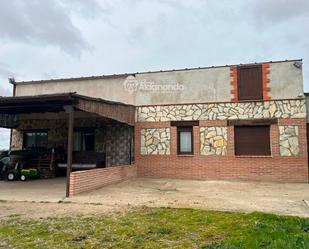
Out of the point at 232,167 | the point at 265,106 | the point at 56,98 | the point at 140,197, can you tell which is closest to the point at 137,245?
the point at 140,197

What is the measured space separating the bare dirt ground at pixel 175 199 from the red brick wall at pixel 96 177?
289 millimetres

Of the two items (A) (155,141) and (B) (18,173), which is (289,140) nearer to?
(A) (155,141)

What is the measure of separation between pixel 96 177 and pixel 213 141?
5838mm

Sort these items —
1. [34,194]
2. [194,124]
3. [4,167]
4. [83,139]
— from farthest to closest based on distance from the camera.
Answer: [83,139] → [4,167] → [194,124] → [34,194]

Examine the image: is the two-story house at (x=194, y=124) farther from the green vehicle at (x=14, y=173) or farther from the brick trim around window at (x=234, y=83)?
the green vehicle at (x=14, y=173)

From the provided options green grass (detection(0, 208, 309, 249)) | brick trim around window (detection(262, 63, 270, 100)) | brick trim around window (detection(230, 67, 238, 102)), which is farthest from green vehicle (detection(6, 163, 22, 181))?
brick trim around window (detection(262, 63, 270, 100))

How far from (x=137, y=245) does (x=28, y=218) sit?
10.8 ft

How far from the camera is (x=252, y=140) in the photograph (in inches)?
550

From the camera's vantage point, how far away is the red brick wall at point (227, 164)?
43.5ft

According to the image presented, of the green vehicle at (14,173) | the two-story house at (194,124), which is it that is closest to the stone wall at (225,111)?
the two-story house at (194,124)

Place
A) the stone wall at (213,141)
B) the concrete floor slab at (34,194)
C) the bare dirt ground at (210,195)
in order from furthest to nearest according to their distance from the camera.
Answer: the stone wall at (213,141) → the concrete floor slab at (34,194) → the bare dirt ground at (210,195)

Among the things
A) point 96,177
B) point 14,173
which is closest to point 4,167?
point 14,173

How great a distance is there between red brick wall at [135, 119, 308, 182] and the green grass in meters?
7.05

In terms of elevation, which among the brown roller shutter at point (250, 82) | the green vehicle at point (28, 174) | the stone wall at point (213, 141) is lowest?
the green vehicle at point (28, 174)
